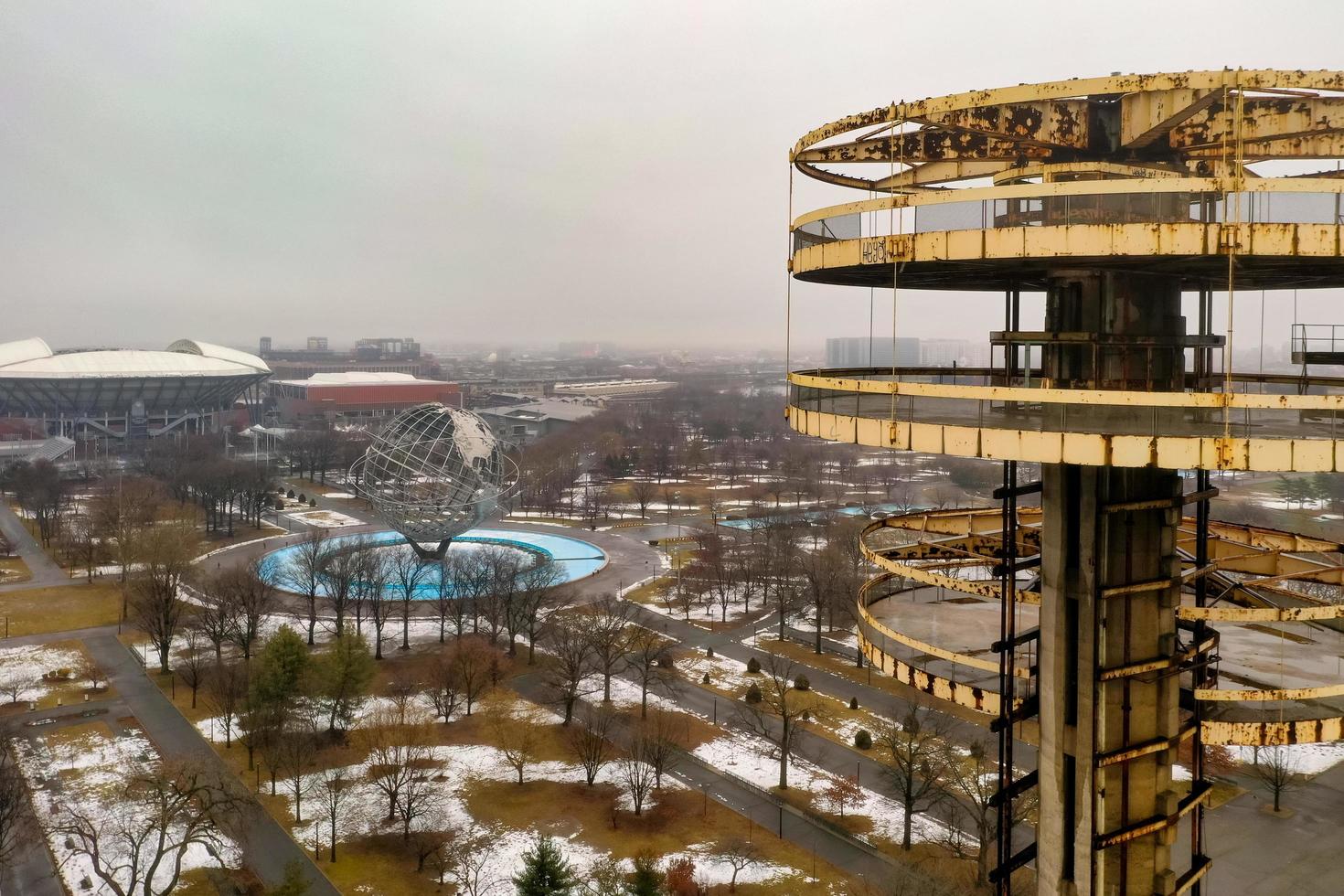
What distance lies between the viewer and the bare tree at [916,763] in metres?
25.5

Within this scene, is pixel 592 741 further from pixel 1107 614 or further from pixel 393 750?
pixel 1107 614

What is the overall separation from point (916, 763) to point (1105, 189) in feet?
72.0

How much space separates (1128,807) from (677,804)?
1731 cm

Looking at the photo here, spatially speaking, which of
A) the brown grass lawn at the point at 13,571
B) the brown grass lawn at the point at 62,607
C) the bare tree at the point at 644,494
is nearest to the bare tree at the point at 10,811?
the brown grass lawn at the point at 62,607

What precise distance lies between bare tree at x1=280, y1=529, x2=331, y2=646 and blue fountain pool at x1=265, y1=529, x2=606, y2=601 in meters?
1.57

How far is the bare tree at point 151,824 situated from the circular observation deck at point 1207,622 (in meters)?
16.7

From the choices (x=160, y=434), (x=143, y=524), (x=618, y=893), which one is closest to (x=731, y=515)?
(x=143, y=524)

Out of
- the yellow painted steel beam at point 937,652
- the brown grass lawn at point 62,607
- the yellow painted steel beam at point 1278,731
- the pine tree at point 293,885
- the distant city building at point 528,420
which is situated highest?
the yellow painted steel beam at point 937,652

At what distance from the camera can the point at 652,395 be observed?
18250cm

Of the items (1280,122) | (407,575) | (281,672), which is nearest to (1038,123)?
(1280,122)

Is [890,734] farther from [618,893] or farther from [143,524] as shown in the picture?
[143,524]

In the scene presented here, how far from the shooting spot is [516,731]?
106ft

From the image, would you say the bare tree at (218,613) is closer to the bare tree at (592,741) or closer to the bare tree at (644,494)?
the bare tree at (592,741)

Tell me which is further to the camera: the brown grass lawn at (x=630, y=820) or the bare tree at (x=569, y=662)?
the bare tree at (x=569, y=662)
